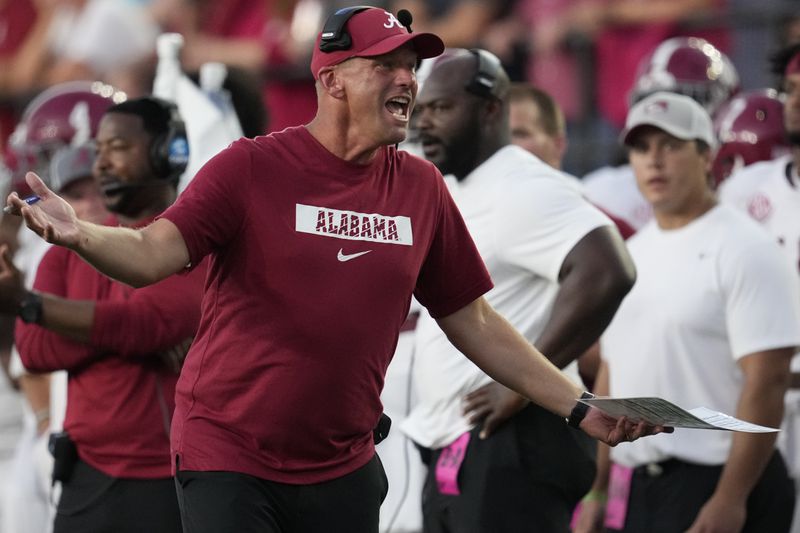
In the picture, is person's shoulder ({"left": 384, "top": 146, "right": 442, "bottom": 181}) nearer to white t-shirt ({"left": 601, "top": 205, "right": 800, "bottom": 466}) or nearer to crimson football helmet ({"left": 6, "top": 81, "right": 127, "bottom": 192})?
white t-shirt ({"left": 601, "top": 205, "right": 800, "bottom": 466})

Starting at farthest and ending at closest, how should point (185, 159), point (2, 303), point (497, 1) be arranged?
point (497, 1) → point (185, 159) → point (2, 303)

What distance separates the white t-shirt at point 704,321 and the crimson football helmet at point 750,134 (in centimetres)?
167

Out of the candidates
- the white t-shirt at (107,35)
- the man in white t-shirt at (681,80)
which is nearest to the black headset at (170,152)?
the man in white t-shirt at (681,80)

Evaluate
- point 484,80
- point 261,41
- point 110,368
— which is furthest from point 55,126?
point 261,41

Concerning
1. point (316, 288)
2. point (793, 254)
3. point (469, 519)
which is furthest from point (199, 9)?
point (316, 288)

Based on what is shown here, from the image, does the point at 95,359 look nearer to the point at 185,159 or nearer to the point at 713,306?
the point at 185,159

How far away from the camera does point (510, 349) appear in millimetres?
4539

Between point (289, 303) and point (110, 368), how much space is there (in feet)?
4.75

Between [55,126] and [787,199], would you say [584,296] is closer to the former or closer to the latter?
[787,199]

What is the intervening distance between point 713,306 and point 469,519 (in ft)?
4.03

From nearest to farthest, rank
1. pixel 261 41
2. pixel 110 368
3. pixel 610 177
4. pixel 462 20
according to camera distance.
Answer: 1. pixel 110 368
2. pixel 610 177
3. pixel 462 20
4. pixel 261 41

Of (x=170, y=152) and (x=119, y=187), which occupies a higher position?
(x=170, y=152)

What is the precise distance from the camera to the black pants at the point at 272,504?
410cm

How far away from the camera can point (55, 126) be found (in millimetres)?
7848
